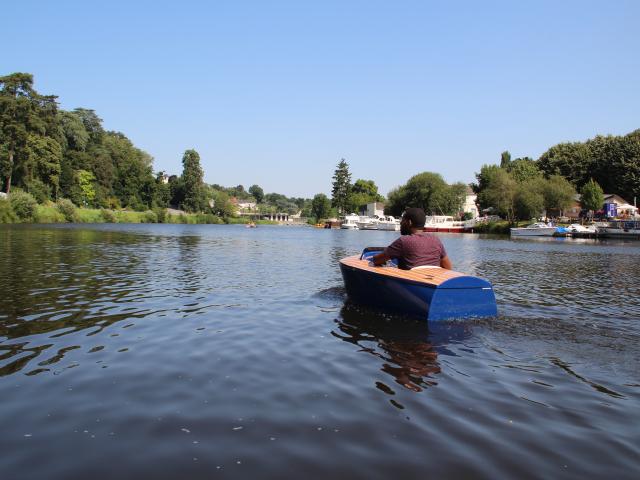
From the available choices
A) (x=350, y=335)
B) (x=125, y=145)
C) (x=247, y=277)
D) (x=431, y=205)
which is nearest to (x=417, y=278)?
(x=350, y=335)

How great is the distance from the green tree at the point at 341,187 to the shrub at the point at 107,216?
7748 centimetres

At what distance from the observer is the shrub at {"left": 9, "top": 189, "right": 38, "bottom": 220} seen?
7044 cm

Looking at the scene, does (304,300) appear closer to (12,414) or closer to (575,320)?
(575,320)

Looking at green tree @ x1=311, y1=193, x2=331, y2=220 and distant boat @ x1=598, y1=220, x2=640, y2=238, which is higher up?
green tree @ x1=311, y1=193, x2=331, y2=220

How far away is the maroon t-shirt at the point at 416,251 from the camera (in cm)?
1122

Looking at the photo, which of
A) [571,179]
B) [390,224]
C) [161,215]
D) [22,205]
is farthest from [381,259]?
[161,215]

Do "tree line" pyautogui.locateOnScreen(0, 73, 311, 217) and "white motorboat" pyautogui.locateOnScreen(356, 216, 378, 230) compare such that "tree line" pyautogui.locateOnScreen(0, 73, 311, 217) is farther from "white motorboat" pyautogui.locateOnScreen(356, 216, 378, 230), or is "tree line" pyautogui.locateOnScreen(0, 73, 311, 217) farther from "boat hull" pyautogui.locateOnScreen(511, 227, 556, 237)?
"boat hull" pyautogui.locateOnScreen(511, 227, 556, 237)

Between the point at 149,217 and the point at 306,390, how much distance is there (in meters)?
122

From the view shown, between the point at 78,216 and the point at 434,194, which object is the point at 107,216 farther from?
the point at 434,194

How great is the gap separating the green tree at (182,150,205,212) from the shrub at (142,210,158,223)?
28.4 meters

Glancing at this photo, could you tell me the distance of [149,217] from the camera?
12031 centimetres

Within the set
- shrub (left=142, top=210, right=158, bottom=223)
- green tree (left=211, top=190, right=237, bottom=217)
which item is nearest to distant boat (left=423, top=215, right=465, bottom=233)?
shrub (left=142, top=210, right=158, bottom=223)

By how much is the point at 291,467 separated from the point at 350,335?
5508 millimetres

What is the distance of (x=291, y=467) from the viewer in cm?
436
